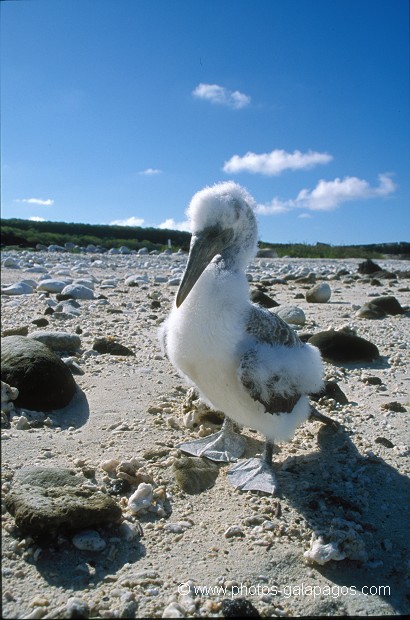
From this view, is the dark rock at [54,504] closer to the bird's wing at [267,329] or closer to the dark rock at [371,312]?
the bird's wing at [267,329]

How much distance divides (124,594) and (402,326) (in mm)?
7140

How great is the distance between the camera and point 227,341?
12.9 feet

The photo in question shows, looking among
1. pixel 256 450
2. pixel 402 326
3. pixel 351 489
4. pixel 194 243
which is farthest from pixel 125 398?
pixel 402 326

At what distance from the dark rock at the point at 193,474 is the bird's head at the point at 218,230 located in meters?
1.22

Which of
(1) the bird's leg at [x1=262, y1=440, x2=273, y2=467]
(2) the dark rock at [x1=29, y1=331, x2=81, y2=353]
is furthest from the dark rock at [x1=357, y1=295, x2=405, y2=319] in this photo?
(1) the bird's leg at [x1=262, y1=440, x2=273, y2=467]

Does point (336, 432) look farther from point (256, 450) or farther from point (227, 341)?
point (227, 341)

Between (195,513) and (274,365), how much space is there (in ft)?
3.95

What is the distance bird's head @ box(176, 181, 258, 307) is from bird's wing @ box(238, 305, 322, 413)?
0.53m

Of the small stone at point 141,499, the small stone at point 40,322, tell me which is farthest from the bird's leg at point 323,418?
the small stone at point 40,322

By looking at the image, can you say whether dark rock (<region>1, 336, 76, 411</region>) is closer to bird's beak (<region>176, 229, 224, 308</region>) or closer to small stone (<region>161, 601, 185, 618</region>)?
bird's beak (<region>176, 229, 224, 308</region>)

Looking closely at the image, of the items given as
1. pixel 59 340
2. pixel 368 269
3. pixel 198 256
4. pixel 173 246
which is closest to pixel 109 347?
pixel 59 340

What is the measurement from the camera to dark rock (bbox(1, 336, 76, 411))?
4.49m

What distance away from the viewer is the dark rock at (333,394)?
5.49 meters

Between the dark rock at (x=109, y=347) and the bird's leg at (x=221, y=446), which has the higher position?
the dark rock at (x=109, y=347)
